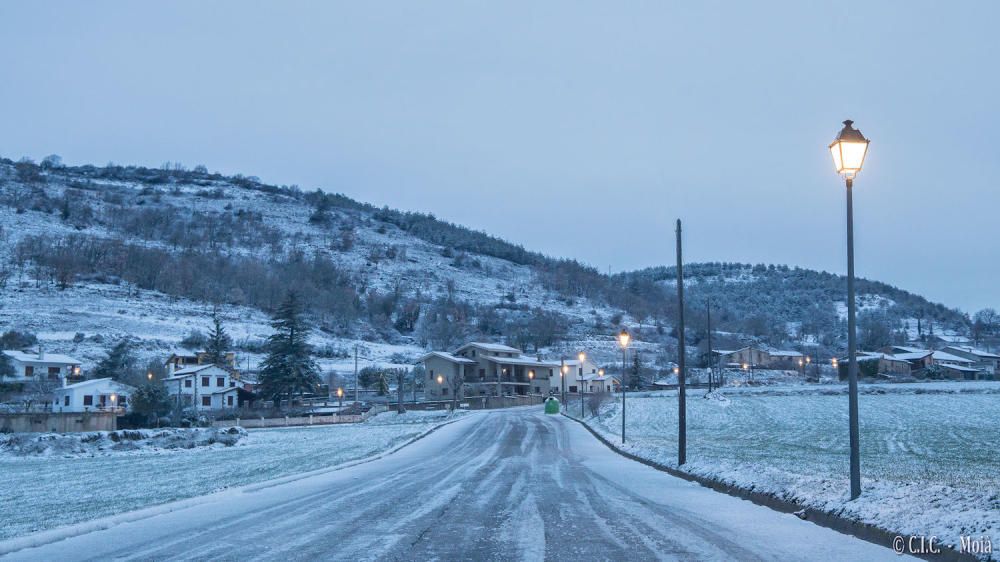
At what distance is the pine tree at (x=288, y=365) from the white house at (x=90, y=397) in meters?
12.9

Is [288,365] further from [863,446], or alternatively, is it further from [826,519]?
[826,519]

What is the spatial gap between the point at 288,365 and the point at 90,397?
1764 cm

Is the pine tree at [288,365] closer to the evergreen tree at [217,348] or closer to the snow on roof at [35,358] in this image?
the evergreen tree at [217,348]

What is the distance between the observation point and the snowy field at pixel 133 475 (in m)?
18.0

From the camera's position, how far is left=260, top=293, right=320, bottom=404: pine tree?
79.4 metres

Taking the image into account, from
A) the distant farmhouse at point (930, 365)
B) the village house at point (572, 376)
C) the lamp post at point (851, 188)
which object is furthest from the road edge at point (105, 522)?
the distant farmhouse at point (930, 365)

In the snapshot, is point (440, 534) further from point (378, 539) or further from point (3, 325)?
point (3, 325)

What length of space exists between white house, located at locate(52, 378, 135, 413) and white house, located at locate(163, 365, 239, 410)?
808cm

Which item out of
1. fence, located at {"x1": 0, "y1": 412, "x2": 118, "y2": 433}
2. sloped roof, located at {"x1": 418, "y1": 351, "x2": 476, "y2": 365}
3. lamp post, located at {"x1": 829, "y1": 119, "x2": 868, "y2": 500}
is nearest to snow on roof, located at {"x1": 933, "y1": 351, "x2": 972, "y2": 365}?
sloped roof, located at {"x1": 418, "y1": 351, "x2": 476, "y2": 365}

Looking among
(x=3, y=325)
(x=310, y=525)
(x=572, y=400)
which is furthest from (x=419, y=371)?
(x=310, y=525)

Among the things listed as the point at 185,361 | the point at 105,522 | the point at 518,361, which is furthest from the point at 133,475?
the point at 518,361

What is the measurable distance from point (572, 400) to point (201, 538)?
84.7 m

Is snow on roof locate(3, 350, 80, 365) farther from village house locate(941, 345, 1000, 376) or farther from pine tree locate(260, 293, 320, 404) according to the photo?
village house locate(941, 345, 1000, 376)

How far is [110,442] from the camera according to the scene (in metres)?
Answer: 46.2
